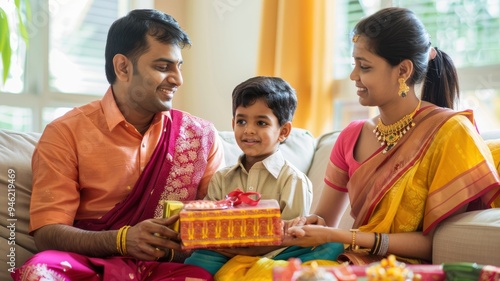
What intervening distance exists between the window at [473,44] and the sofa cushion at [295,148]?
0.79 metres

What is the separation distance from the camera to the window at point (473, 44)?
288cm

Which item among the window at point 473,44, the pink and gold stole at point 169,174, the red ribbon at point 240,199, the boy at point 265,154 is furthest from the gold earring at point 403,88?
the window at point 473,44

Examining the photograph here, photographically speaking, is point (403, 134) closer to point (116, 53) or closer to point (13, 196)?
point (116, 53)

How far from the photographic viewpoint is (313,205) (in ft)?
8.10

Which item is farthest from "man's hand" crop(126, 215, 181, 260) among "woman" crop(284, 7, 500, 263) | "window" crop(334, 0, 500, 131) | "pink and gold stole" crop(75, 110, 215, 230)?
"window" crop(334, 0, 500, 131)

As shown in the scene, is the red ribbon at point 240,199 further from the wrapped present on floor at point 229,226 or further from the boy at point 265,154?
the boy at point 265,154

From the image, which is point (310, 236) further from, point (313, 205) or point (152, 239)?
point (313, 205)

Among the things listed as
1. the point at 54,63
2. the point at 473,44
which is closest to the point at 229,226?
the point at 473,44

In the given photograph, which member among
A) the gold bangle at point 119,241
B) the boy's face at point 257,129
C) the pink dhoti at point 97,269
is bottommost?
the pink dhoti at point 97,269

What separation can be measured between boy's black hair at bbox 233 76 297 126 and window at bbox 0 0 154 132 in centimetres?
211

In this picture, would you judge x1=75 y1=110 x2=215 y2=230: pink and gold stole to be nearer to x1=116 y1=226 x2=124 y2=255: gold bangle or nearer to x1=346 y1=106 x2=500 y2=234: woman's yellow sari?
x1=116 y1=226 x2=124 y2=255: gold bangle

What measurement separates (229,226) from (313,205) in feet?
2.80

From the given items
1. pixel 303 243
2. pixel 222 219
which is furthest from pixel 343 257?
pixel 222 219

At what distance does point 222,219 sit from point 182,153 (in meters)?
Result: 0.53
